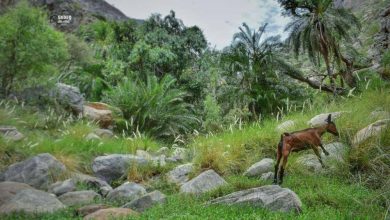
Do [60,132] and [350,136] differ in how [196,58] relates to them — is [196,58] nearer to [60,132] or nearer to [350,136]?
[60,132]

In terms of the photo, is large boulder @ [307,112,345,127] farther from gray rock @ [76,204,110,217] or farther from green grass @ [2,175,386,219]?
gray rock @ [76,204,110,217]

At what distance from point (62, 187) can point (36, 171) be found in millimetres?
826

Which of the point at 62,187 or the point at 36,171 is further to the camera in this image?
the point at 36,171

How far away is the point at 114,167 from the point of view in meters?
9.75

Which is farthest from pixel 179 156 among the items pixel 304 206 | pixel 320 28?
pixel 320 28

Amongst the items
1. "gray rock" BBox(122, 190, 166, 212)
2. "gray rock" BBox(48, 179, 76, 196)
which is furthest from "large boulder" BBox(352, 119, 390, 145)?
"gray rock" BBox(48, 179, 76, 196)

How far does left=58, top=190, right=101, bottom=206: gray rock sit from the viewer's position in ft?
23.4

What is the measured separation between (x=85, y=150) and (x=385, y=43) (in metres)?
16.2

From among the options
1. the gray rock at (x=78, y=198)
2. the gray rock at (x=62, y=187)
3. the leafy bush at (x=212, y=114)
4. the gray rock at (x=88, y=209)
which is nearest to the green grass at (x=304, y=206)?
the gray rock at (x=88, y=209)

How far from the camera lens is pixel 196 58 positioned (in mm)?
26484

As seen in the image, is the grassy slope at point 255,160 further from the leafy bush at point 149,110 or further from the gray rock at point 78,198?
the leafy bush at point 149,110

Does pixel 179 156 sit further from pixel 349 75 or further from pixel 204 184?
pixel 349 75

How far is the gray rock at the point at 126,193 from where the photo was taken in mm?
7461

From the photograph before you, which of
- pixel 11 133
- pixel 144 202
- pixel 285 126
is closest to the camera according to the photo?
pixel 144 202
